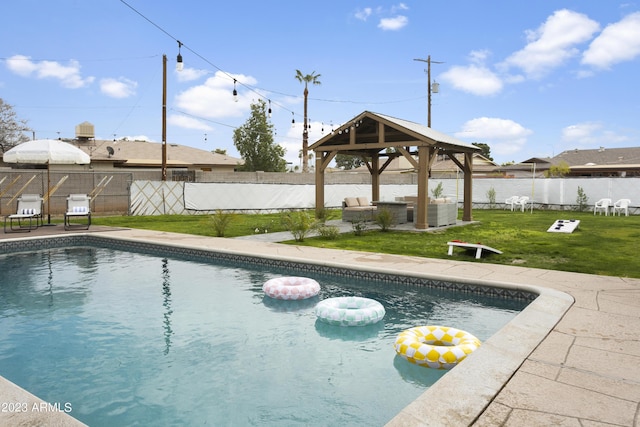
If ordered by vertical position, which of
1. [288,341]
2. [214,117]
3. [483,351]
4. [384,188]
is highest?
[214,117]

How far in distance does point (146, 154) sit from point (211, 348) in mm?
28677

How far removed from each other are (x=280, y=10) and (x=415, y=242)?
11.0 metres

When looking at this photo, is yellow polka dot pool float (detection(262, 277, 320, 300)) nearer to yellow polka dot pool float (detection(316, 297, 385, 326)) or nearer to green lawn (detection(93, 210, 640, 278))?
yellow polka dot pool float (detection(316, 297, 385, 326))

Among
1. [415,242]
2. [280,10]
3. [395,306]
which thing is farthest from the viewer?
[280,10]

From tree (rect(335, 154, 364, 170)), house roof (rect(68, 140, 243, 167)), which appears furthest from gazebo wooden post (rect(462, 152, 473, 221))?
tree (rect(335, 154, 364, 170))

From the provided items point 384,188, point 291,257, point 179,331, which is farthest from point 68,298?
point 384,188

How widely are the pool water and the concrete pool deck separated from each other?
0.64 m

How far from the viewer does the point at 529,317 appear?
441 cm

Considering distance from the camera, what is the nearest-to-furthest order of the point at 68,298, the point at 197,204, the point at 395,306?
1. the point at 395,306
2. the point at 68,298
3. the point at 197,204

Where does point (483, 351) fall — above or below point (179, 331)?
above

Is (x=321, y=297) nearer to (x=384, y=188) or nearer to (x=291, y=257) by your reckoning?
(x=291, y=257)

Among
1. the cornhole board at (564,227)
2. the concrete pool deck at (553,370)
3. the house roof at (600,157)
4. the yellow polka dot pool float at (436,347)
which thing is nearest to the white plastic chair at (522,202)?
the cornhole board at (564,227)

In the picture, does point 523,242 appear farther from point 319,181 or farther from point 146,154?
point 146,154

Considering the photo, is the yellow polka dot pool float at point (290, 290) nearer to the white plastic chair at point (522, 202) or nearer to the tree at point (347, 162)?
the white plastic chair at point (522, 202)
